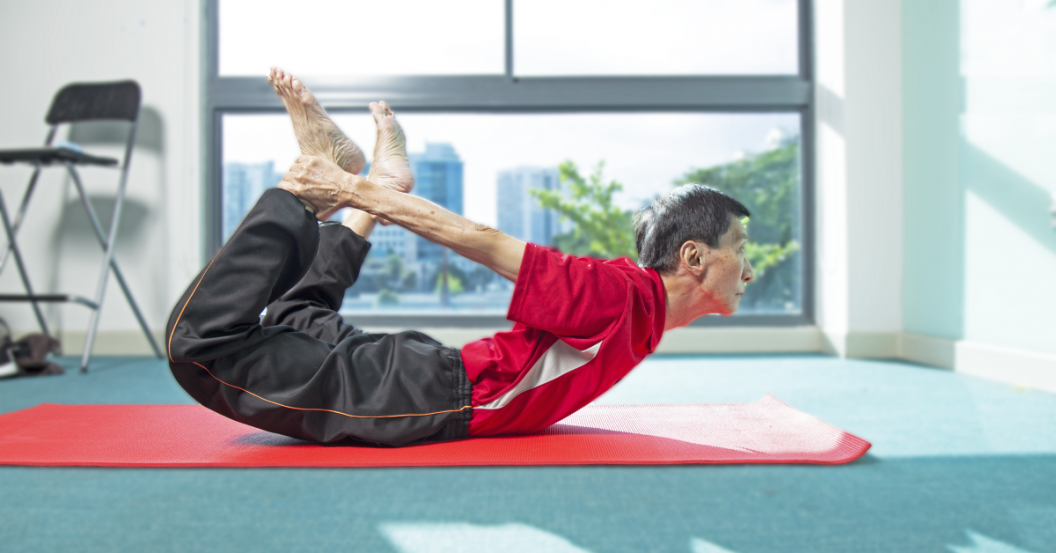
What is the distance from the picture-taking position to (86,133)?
349 centimetres

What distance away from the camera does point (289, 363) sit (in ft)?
4.31

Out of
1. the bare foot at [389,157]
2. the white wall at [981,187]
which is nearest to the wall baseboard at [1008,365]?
the white wall at [981,187]

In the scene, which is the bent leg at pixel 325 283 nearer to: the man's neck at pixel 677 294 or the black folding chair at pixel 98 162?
the man's neck at pixel 677 294

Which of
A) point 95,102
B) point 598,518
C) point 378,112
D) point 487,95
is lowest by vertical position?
point 598,518

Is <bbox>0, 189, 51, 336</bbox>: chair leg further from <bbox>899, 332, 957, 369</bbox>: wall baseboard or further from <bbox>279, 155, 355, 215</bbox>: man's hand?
<bbox>899, 332, 957, 369</bbox>: wall baseboard

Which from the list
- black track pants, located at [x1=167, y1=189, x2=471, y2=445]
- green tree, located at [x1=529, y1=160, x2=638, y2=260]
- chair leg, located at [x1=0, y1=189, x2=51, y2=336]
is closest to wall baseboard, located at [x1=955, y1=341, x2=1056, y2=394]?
green tree, located at [x1=529, y1=160, x2=638, y2=260]

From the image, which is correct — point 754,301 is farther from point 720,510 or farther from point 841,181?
point 720,510

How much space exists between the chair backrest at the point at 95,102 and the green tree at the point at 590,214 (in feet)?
6.88

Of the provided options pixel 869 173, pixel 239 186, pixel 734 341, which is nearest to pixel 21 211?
pixel 239 186

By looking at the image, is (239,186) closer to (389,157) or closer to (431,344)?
(389,157)

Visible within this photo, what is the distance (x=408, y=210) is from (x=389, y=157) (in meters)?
0.39

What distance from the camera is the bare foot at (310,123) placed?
1.50m

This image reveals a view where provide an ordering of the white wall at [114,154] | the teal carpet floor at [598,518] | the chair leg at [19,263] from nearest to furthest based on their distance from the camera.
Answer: the teal carpet floor at [598,518] < the chair leg at [19,263] < the white wall at [114,154]

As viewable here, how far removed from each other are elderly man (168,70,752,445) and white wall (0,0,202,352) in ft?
7.89
